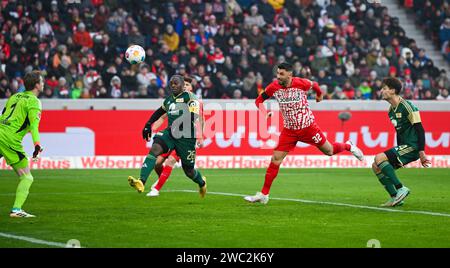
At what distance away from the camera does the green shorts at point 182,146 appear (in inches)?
643

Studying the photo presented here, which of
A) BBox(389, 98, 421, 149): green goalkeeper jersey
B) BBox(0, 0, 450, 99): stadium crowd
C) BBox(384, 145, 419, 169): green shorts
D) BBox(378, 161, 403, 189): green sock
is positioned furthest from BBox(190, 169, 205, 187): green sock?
BBox(0, 0, 450, 99): stadium crowd

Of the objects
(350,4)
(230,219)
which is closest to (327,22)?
(350,4)

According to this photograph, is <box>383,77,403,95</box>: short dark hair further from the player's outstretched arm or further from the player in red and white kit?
the player's outstretched arm

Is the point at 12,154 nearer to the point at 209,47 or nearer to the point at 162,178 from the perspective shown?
the point at 162,178

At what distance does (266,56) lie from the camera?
31.9 metres

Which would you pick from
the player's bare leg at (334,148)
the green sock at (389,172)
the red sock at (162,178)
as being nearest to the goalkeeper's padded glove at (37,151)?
the red sock at (162,178)

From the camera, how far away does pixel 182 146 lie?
16328mm

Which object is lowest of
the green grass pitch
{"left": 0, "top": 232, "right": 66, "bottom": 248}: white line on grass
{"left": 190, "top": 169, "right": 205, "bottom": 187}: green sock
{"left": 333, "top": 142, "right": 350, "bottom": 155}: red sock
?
the green grass pitch

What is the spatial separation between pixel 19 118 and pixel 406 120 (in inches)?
253

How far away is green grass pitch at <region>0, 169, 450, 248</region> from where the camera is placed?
11469 millimetres

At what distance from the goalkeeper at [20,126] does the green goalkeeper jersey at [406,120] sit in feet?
19.7

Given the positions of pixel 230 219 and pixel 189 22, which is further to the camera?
pixel 189 22
